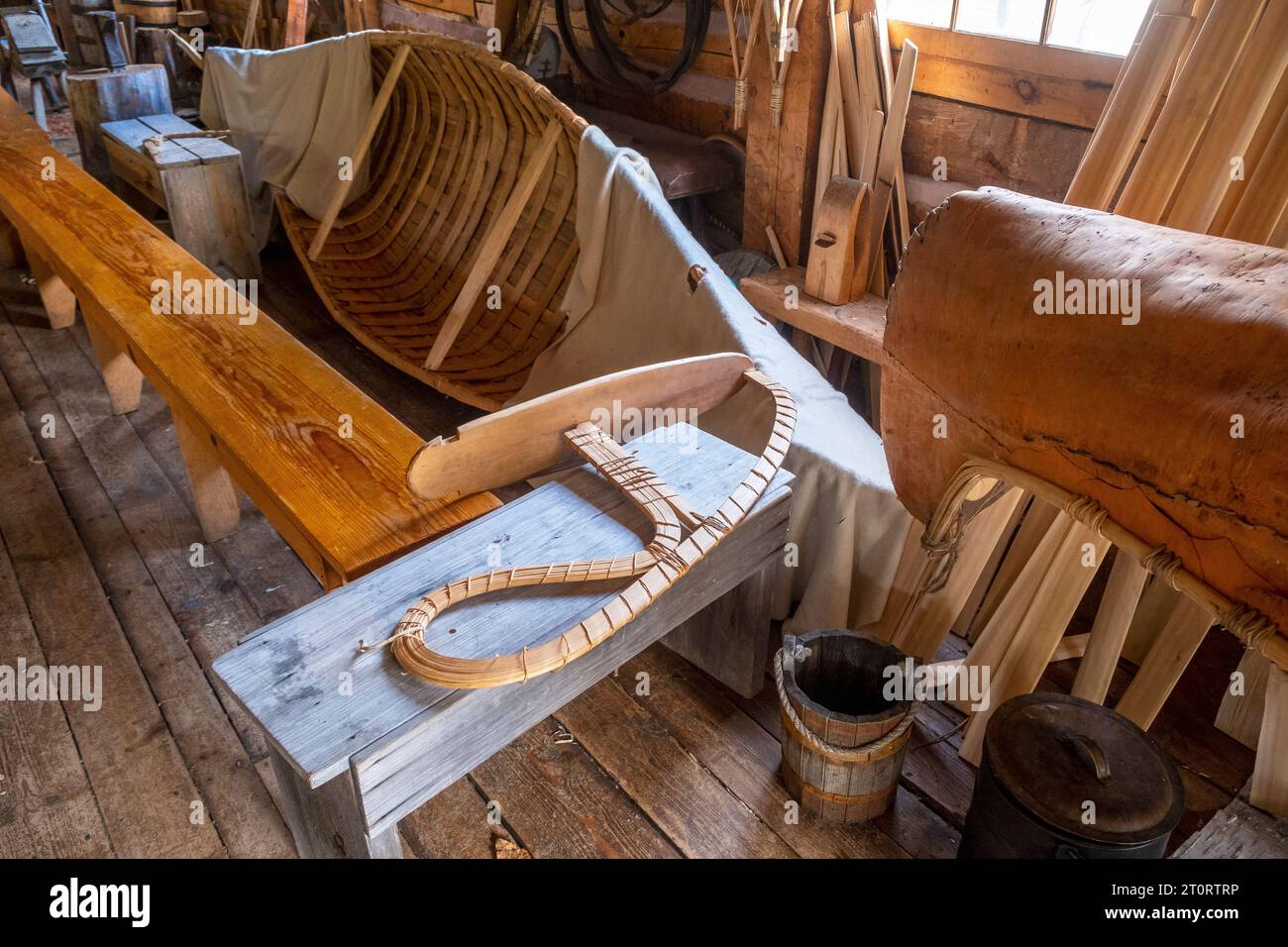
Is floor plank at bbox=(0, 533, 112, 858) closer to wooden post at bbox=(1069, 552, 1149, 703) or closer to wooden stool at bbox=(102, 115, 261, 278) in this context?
wooden post at bbox=(1069, 552, 1149, 703)

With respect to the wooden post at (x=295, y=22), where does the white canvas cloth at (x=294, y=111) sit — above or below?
below

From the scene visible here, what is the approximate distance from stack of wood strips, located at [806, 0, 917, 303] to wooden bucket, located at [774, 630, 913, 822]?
5.21ft

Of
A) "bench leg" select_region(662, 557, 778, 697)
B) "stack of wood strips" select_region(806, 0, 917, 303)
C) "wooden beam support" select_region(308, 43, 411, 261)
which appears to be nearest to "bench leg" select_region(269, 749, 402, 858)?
"bench leg" select_region(662, 557, 778, 697)

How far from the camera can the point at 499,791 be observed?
213cm

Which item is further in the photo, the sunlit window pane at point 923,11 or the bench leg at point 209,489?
the sunlit window pane at point 923,11

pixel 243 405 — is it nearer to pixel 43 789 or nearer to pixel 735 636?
pixel 43 789

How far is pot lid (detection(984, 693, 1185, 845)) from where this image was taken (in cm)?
162

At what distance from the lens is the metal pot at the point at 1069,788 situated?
161 centimetres

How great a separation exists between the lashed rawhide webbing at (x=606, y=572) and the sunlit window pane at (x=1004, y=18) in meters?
1.80

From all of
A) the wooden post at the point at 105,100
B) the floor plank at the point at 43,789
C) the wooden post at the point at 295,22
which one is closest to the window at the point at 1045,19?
the floor plank at the point at 43,789

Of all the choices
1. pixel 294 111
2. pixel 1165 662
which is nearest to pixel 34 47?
pixel 294 111

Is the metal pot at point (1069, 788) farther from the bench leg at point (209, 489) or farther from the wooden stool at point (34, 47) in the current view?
the wooden stool at point (34, 47)

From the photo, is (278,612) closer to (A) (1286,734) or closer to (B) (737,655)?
(B) (737,655)

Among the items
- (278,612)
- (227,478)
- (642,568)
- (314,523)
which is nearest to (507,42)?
(227,478)
